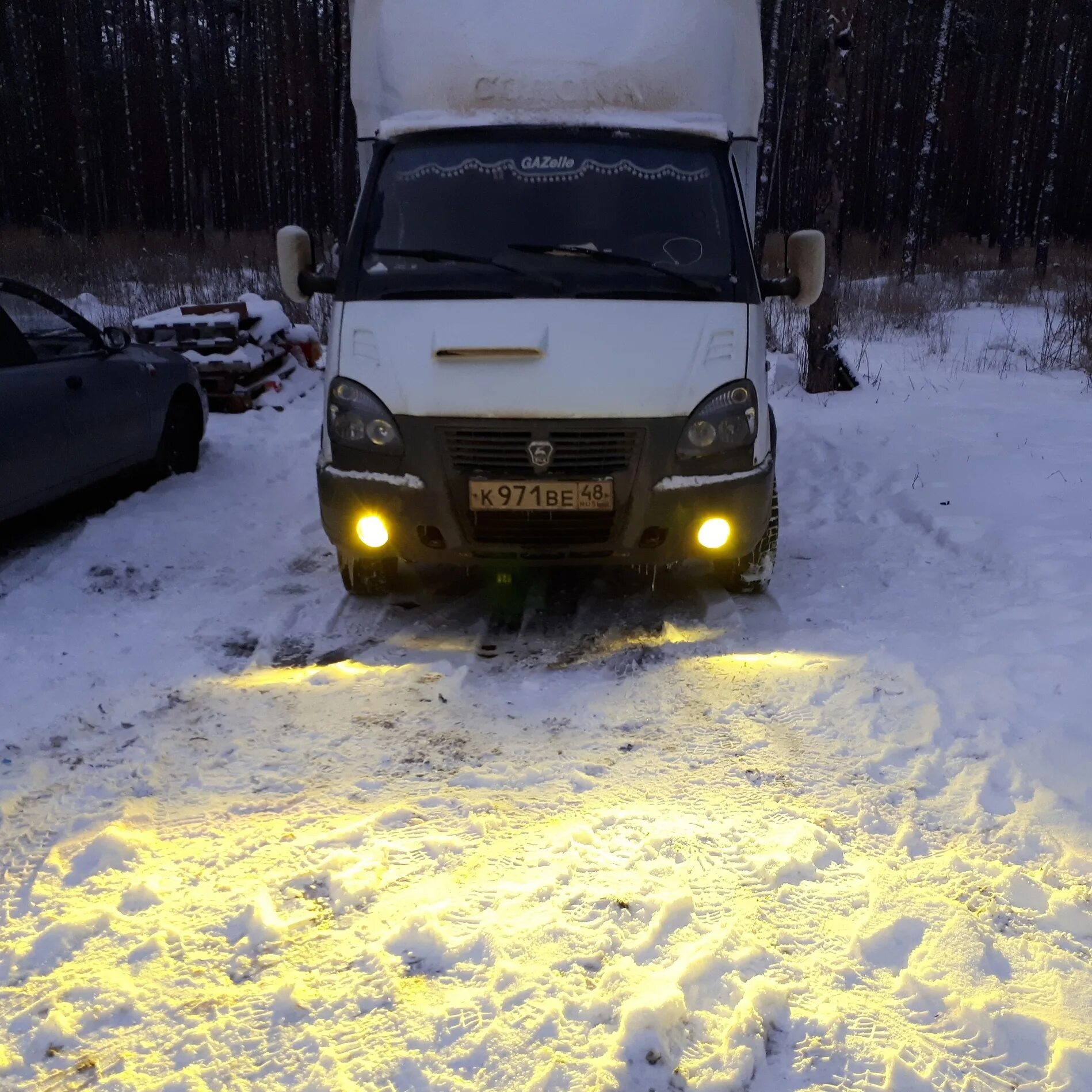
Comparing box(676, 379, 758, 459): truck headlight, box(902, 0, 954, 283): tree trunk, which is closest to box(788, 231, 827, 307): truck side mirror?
box(676, 379, 758, 459): truck headlight

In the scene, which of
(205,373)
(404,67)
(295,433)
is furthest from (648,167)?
(205,373)

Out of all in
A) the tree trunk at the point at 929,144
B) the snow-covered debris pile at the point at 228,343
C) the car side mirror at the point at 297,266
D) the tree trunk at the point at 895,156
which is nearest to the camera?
the car side mirror at the point at 297,266

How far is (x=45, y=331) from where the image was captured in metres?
5.96

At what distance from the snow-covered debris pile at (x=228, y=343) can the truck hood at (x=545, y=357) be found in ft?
18.9

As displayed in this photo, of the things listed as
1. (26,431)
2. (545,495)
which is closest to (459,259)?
(545,495)

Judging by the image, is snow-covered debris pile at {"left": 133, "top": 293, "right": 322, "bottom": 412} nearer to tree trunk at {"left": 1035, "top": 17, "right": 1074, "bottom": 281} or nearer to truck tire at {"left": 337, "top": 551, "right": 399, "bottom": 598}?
truck tire at {"left": 337, "top": 551, "right": 399, "bottom": 598}

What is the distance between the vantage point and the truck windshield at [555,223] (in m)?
4.33

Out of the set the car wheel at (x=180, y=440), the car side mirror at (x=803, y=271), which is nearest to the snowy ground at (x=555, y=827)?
the car side mirror at (x=803, y=271)

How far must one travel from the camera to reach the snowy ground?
2.12 meters

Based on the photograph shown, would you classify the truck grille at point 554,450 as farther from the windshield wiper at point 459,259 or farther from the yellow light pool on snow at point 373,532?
the windshield wiper at point 459,259

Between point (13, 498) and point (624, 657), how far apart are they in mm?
3673

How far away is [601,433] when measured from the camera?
158 inches

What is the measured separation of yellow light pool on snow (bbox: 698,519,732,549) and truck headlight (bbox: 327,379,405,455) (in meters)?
1.39

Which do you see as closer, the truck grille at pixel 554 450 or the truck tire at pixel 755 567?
the truck grille at pixel 554 450
